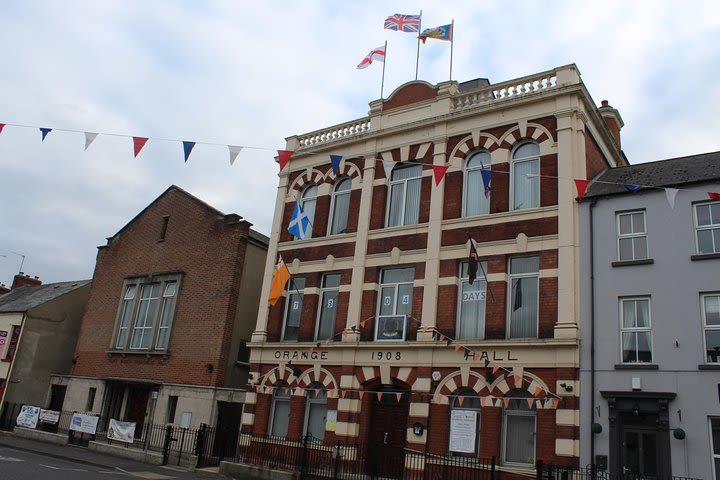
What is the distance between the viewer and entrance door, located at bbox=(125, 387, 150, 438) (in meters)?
26.2

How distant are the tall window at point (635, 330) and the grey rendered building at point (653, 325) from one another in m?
0.02

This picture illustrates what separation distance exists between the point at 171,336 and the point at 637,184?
18481 mm

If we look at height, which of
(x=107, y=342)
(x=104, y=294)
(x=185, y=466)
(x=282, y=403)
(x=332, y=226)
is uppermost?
(x=332, y=226)

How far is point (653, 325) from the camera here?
1578 centimetres

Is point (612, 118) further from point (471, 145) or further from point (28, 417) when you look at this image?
point (28, 417)

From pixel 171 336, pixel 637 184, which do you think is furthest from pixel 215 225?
pixel 637 184

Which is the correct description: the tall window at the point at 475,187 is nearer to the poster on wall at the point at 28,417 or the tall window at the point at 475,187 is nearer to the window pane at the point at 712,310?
the window pane at the point at 712,310

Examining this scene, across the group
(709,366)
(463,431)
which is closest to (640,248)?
(709,366)

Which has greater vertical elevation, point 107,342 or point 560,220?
point 560,220

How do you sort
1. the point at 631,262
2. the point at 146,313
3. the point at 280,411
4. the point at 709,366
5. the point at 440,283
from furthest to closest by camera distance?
the point at 146,313 → the point at 280,411 → the point at 440,283 → the point at 631,262 → the point at 709,366

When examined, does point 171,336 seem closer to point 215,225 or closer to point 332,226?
point 215,225

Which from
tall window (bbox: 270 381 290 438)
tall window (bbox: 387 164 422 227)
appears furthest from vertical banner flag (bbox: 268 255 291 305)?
tall window (bbox: 387 164 422 227)

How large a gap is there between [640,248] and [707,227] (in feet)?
5.36

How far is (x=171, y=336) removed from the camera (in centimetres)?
2617
